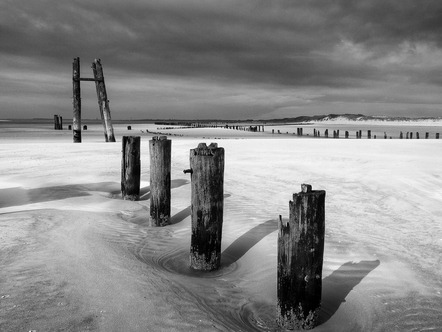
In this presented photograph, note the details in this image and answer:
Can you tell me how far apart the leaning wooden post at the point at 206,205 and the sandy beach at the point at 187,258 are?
21 centimetres

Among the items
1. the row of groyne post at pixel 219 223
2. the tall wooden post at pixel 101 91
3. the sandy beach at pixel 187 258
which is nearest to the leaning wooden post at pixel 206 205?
the row of groyne post at pixel 219 223

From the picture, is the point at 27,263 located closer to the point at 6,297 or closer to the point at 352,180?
the point at 6,297

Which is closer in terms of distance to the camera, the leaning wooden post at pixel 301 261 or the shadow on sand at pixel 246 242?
the leaning wooden post at pixel 301 261

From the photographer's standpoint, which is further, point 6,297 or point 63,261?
point 63,261

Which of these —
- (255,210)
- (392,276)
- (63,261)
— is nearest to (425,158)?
(255,210)

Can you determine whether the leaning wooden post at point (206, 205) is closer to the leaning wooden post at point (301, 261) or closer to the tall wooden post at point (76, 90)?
the leaning wooden post at point (301, 261)

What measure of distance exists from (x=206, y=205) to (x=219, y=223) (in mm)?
292

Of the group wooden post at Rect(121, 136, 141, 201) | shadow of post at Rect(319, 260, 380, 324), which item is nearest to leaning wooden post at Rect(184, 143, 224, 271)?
shadow of post at Rect(319, 260, 380, 324)

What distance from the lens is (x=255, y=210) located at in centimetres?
686

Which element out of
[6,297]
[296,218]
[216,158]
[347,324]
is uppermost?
[216,158]

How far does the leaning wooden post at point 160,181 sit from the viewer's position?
5.99 meters

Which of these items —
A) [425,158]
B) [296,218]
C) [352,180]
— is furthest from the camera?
[425,158]

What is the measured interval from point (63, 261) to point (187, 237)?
6.49ft

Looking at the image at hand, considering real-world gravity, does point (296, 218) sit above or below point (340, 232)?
above
